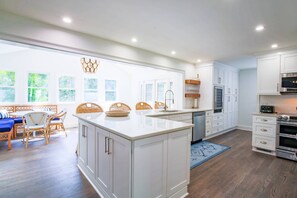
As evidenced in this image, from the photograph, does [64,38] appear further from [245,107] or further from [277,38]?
[245,107]

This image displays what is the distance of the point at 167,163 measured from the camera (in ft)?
5.90

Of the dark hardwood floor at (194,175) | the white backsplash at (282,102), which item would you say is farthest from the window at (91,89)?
the white backsplash at (282,102)

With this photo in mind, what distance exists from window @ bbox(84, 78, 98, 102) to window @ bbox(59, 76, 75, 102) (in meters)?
0.53

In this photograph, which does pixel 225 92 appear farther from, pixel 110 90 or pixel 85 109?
pixel 110 90

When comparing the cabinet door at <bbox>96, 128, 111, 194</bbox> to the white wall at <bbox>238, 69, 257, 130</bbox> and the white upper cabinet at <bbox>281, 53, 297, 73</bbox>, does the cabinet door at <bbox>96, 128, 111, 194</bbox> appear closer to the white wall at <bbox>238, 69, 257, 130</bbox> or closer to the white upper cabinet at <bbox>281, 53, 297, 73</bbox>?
the white upper cabinet at <bbox>281, 53, 297, 73</bbox>

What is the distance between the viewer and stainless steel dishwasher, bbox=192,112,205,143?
4222mm

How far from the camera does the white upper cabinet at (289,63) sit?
3469 millimetres

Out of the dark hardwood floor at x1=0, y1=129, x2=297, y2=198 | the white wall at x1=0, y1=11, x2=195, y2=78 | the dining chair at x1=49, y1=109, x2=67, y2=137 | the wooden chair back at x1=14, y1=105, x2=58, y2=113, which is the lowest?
the dark hardwood floor at x1=0, y1=129, x2=297, y2=198

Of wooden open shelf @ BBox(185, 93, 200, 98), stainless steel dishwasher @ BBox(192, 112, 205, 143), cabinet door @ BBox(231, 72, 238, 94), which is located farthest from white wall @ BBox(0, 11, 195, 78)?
cabinet door @ BBox(231, 72, 238, 94)

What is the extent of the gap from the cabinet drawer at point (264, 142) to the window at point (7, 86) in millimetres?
7657

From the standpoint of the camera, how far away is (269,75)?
3.80 metres

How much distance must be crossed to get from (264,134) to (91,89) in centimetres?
648

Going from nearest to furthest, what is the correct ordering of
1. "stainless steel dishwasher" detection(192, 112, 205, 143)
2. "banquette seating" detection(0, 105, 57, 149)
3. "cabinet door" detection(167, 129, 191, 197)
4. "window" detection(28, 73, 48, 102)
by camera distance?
"cabinet door" detection(167, 129, 191, 197) < "banquette seating" detection(0, 105, 57, 149) < "stainless steel dishwasher" detection(192, 112, 205, 143) < "window" detection(28, 73, 48, 102)

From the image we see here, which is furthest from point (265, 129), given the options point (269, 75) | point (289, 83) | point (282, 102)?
point (269, 75)
